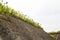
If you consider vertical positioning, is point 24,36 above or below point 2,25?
below

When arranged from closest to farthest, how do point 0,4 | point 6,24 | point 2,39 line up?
point 2,39 → point 6,24 → point 0,4

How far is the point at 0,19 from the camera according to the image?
6.69 meters

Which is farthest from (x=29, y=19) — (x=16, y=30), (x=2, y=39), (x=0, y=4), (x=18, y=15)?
(x=2, y=39)

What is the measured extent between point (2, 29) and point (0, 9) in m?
1.08

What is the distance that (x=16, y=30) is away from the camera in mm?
6934

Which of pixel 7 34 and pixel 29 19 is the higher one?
pixel 7 34

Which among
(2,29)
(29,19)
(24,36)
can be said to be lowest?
(29,19)

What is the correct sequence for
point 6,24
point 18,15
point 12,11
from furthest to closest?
point 18,15
point 12,11
point 6,24

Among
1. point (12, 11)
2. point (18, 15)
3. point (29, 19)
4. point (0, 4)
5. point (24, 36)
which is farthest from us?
point (29, 19)

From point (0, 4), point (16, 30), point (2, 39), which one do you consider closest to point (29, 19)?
point (0, 4)

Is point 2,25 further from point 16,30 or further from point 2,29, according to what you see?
point 16,30

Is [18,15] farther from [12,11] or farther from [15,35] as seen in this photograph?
[15,35]

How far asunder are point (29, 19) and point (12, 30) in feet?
14.1

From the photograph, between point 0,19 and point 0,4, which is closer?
point 0,19
